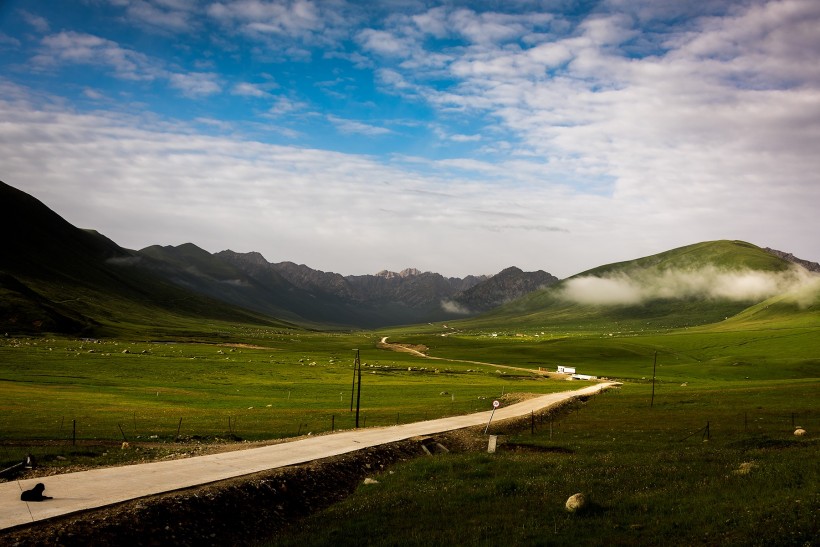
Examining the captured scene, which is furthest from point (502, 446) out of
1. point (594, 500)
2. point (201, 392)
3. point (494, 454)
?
point (201, 392)

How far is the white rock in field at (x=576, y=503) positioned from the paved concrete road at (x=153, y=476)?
1718 centimetres

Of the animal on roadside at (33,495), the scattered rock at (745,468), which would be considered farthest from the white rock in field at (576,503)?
the animal on roadside at (33,495)

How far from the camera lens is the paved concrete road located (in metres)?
20.9

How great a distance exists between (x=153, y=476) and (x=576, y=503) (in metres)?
21.0

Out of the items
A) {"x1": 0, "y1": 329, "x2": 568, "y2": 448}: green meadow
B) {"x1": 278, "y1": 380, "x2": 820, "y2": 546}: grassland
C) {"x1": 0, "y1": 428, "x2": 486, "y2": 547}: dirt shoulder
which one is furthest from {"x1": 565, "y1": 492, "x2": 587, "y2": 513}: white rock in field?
{"x1": 0, "y1": 329, "x2": 568, "y2": 448}: green meadow

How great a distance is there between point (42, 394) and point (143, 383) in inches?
1071

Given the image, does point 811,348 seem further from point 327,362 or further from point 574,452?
point 574,452

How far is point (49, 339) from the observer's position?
567 feet

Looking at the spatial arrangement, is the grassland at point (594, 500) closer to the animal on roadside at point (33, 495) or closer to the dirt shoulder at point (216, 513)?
the dirt shoulder at point (216, 513)

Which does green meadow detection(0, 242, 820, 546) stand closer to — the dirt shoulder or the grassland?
the grassland

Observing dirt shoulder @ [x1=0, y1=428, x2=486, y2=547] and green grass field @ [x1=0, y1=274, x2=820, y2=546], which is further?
green grass field @ [x1=0, y1=274, x2=820, y2=546]

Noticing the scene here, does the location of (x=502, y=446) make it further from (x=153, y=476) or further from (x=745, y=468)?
(x=153, y=476)

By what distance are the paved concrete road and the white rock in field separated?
56.4ft

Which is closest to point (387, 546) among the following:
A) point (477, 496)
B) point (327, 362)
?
point (477, 496)
